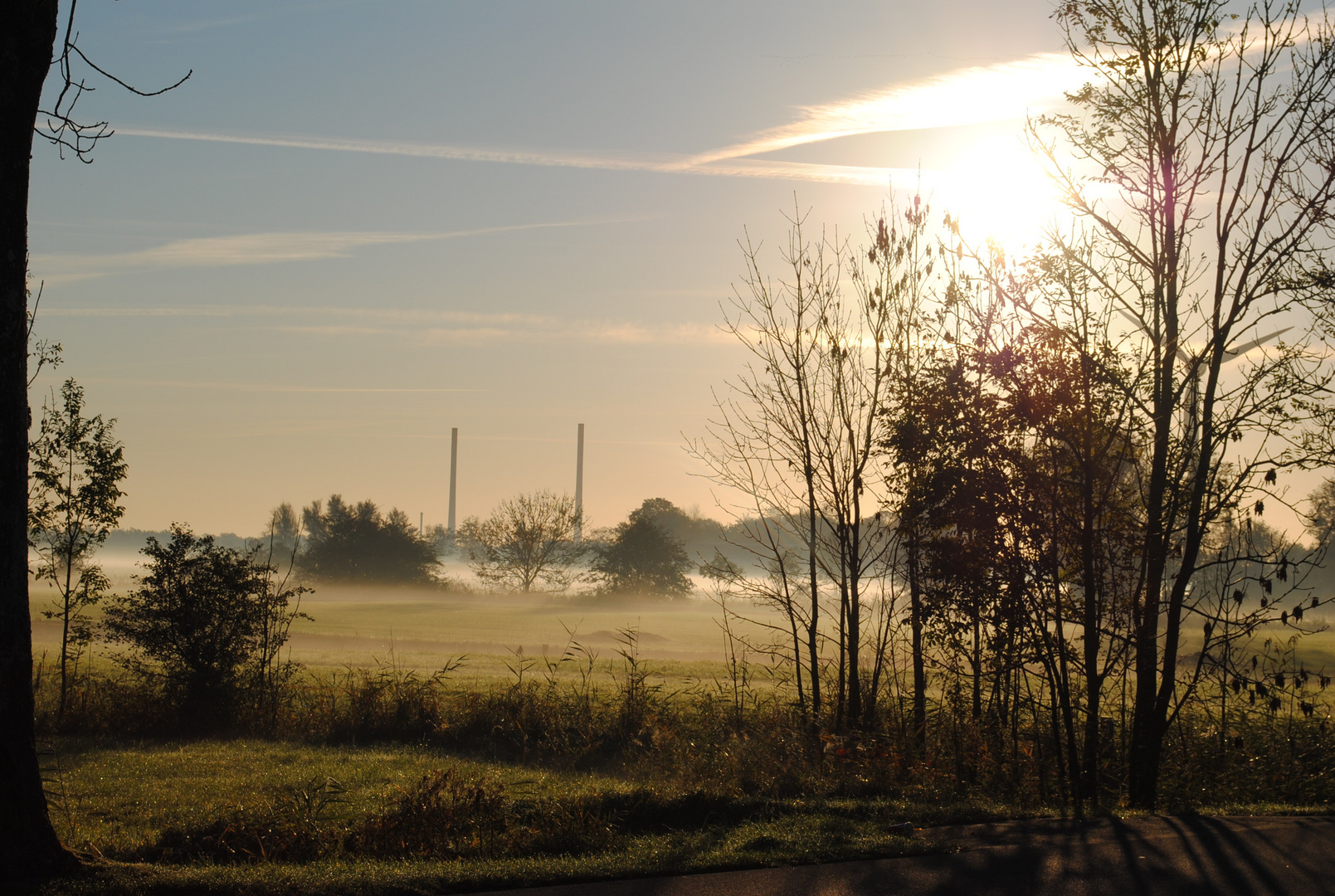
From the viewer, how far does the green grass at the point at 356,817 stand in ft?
20.4

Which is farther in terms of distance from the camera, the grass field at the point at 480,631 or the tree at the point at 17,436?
the grass field at the point at 480,631

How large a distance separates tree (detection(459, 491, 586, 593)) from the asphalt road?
209 feet

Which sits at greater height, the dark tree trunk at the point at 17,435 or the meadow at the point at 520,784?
the dark tree trunk at the point at 17,435

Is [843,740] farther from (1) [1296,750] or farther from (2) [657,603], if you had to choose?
(2) [657,603]

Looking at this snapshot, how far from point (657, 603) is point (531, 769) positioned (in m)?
58.8

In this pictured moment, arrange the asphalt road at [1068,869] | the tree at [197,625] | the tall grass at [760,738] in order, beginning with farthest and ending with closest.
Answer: the tree at [197,625], the tall grass at [760,738], the asphalt road at [1068,869]

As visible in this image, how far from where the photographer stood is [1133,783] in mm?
11867

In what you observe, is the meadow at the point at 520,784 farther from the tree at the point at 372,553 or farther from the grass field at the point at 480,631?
the tree at the point at 372,553

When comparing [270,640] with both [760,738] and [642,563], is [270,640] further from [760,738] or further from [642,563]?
[642,563]

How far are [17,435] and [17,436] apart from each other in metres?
0.01

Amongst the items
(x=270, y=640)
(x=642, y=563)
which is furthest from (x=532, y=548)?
(x=270, y=640)

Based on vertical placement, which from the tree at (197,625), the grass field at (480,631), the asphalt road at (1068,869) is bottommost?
the grass field at (480,631)

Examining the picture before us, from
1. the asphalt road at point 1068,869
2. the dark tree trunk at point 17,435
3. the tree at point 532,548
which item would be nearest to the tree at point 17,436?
the dark tree trunk at point 17,435

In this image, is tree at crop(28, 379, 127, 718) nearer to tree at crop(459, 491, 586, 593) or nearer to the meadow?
the meadow
